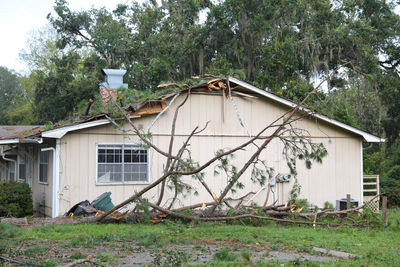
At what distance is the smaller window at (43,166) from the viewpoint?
568 inches

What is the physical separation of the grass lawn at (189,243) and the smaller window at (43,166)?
3.89m

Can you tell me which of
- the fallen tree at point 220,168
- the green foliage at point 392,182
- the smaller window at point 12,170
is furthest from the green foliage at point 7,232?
the green foliage at point 392,182

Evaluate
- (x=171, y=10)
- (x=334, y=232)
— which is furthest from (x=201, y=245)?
(x=171, y=10)

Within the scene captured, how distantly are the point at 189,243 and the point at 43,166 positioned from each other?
24.2 feet

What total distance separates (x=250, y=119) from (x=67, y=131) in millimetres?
5635

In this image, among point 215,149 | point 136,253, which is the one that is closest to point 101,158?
point 215,149

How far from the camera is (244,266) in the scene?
23.1 feet

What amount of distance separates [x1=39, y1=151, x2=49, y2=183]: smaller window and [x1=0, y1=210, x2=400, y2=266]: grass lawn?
389 centimetres

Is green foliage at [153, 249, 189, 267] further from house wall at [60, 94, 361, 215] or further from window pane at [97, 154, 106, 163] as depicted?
window pane at [97, 154, 106, 163]

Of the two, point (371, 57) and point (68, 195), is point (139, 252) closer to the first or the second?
point (68, 195)

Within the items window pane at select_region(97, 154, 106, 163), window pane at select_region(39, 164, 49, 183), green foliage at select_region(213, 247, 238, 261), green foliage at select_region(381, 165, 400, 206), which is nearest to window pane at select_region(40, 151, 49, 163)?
window pane at select_region(39, 164, 49, 183)

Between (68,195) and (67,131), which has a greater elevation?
(67,131)

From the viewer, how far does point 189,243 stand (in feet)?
30.6

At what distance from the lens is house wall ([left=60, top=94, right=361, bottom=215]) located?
43.5 feet
